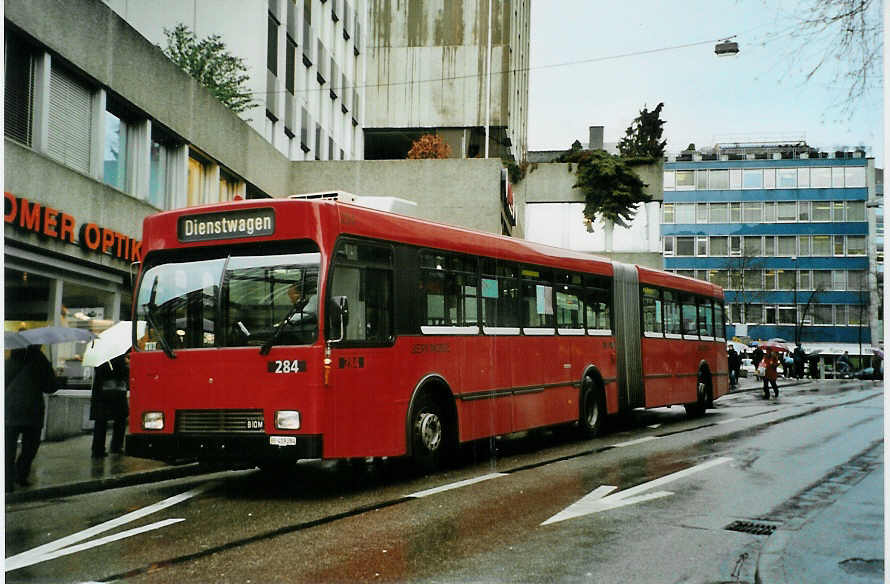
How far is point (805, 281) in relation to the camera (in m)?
9.85

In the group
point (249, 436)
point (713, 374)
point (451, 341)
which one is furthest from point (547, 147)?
point (713, 374)

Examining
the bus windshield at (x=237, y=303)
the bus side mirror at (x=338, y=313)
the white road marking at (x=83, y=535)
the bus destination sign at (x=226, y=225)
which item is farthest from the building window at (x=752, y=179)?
the white road marking at (x=83, y=535)

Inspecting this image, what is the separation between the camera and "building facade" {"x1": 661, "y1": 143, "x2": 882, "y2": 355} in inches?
298

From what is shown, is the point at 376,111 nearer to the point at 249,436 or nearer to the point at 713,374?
the point at 713,374

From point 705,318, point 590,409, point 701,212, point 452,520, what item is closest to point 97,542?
point 452,520

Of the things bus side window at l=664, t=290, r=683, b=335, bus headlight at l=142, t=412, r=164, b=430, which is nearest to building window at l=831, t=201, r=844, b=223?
bus headlight at l=142, t=412, r=164, b=430

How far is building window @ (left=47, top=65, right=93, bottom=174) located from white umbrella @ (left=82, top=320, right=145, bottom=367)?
257 cm

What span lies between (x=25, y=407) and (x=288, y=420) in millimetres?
2953

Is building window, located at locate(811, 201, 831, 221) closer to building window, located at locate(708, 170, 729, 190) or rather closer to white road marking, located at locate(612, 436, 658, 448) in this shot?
building window, located at locate(708, 170, 729, 190)

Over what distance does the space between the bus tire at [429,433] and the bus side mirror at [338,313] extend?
1633mm

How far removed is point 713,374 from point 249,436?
1414 centimetres

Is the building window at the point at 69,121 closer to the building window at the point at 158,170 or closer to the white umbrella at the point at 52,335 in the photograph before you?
the building window at the point at 158,170

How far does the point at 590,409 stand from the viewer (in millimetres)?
Answer: 15141

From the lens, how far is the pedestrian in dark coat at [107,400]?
40.5 feet
